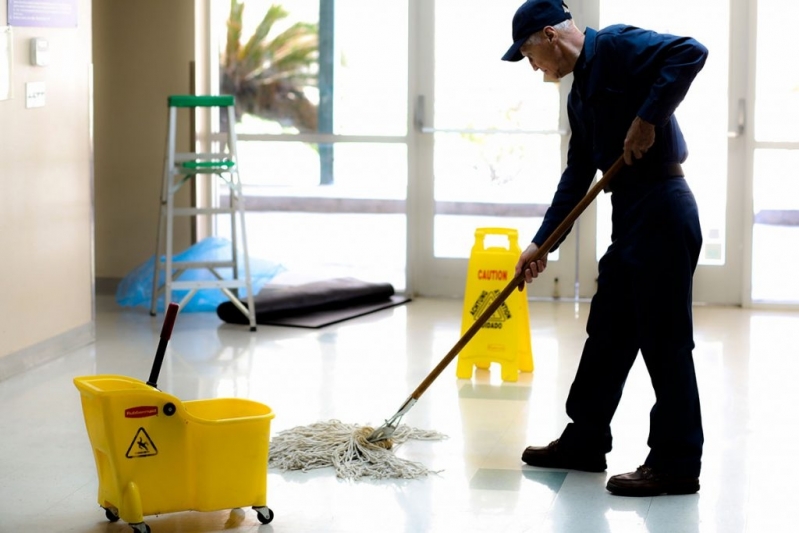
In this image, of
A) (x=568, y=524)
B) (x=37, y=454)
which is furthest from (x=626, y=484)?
(x=37, y=454)

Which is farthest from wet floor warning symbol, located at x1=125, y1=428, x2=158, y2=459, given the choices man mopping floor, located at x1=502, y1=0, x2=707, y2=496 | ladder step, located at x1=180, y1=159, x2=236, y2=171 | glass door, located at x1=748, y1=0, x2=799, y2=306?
glass door, located at x1=748, y1=0, x2=799, y2=306

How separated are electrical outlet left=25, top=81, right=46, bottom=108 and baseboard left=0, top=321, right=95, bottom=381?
103 cm

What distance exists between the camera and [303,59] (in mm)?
6902

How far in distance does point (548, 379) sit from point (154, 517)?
6.91 feet

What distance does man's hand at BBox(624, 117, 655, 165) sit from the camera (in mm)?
3115

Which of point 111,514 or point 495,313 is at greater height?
point 495,313

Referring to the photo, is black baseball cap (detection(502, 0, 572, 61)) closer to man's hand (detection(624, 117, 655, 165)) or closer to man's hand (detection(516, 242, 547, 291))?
man's hand (detection(624, 117, 655, 165))

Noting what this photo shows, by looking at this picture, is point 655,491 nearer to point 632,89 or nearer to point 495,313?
point 632,89

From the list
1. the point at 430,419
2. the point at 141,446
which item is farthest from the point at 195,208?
the point at 141,446

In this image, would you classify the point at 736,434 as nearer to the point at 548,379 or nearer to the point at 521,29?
the point at 548,379

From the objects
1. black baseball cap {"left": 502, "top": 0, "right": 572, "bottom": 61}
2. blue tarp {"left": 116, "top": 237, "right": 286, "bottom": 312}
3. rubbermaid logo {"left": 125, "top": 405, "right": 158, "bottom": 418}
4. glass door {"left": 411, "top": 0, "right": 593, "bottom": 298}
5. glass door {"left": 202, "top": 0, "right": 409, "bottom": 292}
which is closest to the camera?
rubbermaid logo {"left": 125, "top": 405, "right": 158, "bottom": 418}

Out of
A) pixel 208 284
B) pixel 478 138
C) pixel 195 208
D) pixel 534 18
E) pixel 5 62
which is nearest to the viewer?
pixel 534 18

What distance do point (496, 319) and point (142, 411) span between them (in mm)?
2180

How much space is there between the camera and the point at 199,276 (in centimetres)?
651
